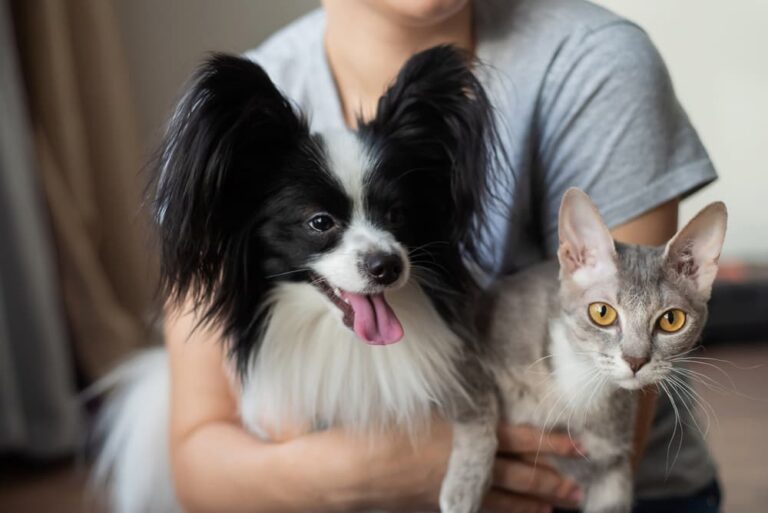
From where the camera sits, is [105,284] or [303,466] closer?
[303,466]

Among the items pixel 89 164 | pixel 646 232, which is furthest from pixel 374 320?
pixel 89 164

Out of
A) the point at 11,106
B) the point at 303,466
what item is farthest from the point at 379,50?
the point at 11,106

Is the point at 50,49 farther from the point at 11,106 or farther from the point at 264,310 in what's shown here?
the point at 264,310

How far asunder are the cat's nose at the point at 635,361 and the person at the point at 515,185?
1.05 ft

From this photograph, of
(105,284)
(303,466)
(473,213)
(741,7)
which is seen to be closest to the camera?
(473,213)

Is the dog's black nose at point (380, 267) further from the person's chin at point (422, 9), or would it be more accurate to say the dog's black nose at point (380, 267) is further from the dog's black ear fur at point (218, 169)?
the person's chin at point (422, 9)

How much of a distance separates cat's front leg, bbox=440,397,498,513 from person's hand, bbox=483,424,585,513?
0.13ft

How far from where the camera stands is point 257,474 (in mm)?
1419

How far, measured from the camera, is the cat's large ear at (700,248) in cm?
92

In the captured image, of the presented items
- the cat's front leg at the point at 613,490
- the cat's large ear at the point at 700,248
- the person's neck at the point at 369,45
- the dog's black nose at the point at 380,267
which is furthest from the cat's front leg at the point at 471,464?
the person's neck at the point at 369,45

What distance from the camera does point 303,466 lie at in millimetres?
1359

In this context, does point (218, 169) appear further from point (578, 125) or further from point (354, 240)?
point (578, 125)

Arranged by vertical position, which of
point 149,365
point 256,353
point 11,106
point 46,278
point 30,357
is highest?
point 256,353

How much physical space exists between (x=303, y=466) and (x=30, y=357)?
67.2 inches
